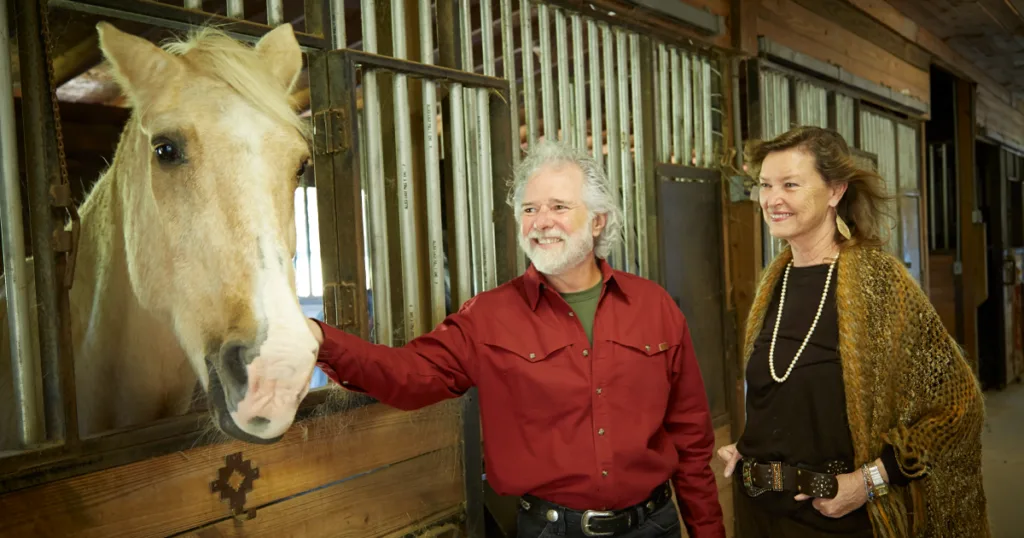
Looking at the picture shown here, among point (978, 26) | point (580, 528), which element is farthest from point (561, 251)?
point (978, 26)

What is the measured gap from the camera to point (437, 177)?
193cm

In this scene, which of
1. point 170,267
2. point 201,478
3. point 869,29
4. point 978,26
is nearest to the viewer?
point 170,267

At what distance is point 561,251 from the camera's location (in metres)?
1.59

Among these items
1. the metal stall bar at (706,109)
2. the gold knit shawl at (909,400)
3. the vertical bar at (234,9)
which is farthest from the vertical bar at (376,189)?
the metal stall bar at (706,109)

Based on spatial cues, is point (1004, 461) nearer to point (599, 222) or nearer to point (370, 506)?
point (599, 222)

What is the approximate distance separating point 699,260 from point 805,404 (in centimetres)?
148

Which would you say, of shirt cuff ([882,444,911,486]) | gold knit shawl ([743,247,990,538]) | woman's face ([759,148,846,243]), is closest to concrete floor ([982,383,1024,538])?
gold knit shawl ([743,247,990,538])

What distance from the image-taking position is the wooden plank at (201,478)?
121cm

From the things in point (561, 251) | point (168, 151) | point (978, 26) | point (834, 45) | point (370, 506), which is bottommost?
point (370, 506)

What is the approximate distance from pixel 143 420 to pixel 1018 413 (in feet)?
22.1

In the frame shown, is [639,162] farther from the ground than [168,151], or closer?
farther from the ground

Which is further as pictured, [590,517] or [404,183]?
[404,183]

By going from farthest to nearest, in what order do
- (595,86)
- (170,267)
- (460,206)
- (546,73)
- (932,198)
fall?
(932,198), (595,86), (546,73), (460,206), (170,267)

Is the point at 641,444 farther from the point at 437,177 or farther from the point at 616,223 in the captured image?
the point at 437,177
